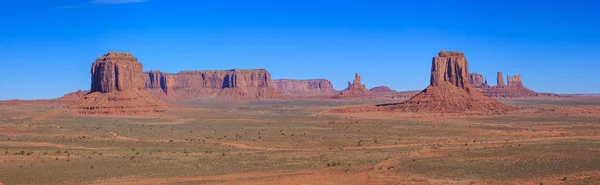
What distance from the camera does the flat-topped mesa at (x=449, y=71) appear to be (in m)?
111

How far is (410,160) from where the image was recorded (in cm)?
3522

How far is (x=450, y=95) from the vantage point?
342 ft

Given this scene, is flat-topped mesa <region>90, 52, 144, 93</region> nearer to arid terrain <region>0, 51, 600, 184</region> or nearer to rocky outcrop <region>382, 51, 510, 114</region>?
arid terrain <region>0, 51, 600, 184</region>

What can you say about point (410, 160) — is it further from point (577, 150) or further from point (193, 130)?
point (193, 130)

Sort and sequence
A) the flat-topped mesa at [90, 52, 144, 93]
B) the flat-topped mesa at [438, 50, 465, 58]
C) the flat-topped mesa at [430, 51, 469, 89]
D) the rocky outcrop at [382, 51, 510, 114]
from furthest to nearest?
the flat-topped mesa at [438, 50, 465, 58], the flat-topped mesa at [430, 51, 469, 89], the rocky outcrop at [382, 51, 510, 114], the flat-topped mesa at [90, 52, 144, 93]

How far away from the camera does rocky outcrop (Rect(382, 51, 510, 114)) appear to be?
9994 centimetres

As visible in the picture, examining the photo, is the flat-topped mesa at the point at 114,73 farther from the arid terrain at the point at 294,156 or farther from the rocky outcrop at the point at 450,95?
the rocky outcrop at the point at 450,95

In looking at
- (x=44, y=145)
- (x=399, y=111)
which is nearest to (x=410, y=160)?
(x=44, y=145)

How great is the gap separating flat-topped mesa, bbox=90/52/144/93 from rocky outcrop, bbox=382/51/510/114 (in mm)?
45382

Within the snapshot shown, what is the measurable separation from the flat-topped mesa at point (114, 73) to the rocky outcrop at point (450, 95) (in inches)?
1787

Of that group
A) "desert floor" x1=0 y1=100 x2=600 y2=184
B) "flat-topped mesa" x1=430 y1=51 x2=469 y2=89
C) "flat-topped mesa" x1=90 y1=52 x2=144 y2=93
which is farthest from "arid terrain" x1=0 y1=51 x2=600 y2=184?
"flat-topped mesa" x1=430 y1=51 x2=469 y2=89

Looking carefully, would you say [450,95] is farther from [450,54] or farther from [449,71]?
[450,54]

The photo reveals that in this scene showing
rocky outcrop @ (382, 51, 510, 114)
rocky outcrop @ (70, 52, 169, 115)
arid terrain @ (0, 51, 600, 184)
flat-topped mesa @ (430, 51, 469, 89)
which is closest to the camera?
arid terrain @ (0, 51, 600, 184)

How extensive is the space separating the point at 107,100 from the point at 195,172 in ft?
225
